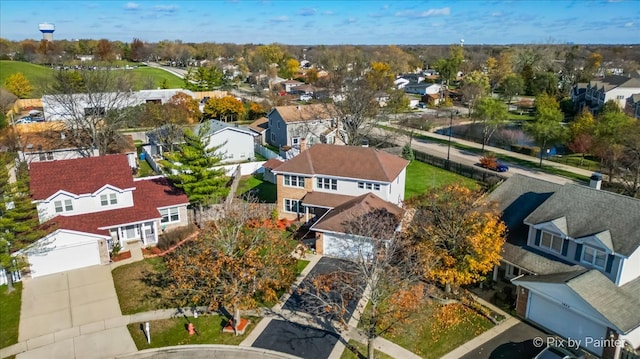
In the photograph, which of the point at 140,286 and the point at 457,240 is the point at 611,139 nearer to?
the point at 457,240

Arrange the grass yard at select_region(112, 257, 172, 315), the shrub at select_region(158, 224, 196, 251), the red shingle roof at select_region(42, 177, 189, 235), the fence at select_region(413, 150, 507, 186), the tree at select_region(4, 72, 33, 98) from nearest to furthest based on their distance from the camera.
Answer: the grass yard at select_region(112, 257, 172, 315)
the red shingle roof at select_region(42, 177, 189, 235)
the shrub at select_region(158, 224, 196, 251)
the fence at select_region(413, 150, 507, 186)
the tree at select_region(4, 72, 33, 98)

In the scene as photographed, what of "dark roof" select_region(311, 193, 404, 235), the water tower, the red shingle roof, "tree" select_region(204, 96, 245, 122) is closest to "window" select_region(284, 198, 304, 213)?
"dark roof" select_region(311, 193, 404, 235)

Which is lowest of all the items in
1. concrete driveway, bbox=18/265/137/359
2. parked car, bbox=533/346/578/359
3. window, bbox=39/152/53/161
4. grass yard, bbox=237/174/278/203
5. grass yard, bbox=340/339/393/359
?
concrete driveway, bbox=18/265/137/359

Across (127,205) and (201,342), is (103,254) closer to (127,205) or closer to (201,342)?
(127,205)

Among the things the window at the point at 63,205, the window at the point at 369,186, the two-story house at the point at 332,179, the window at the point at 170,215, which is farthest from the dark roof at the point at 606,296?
the window at the point at 63,205

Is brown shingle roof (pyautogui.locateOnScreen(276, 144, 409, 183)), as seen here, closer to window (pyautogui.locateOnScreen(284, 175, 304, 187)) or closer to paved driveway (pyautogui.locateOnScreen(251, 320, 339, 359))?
window (pyautogui.locateOnScreen(284, 175, 304, 187))

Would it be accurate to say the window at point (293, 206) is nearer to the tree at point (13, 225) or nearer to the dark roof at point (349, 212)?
the dark roof at point (349, 212)

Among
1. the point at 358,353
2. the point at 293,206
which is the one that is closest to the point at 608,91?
the point at 293,206

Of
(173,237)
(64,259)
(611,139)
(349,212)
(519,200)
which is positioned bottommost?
(173,237)
